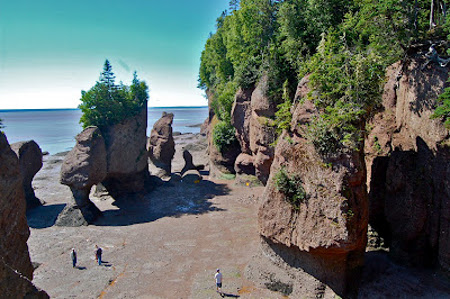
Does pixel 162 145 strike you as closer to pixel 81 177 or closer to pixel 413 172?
pixel 81 177

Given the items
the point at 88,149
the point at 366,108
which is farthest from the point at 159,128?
the point at 366,108

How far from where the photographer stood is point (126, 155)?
27703mm

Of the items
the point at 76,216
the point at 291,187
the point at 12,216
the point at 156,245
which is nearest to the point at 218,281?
the point at 291,187

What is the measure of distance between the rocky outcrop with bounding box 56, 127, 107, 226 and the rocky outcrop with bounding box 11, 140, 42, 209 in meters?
5.29

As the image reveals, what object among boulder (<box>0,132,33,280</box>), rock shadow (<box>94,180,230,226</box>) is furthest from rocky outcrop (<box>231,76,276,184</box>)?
boulder (<box>0,132,33,280</box>)

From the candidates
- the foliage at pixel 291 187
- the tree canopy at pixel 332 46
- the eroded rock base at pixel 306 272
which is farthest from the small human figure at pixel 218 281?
the tree canopy at pixel 332 46

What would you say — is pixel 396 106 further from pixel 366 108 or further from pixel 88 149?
pixel 88 149

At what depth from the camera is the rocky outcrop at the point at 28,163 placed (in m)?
26.3

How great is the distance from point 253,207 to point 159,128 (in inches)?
653

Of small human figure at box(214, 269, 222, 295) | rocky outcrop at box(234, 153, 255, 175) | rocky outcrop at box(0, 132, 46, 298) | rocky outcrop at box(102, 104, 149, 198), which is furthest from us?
rocky outcrop at box(234, 153, 255, 175)

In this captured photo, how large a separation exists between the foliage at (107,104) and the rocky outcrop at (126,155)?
631 mm

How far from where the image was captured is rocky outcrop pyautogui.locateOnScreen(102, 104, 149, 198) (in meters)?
27.0

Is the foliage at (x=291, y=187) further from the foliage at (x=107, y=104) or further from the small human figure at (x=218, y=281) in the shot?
the foliage at (x=107, y=104)

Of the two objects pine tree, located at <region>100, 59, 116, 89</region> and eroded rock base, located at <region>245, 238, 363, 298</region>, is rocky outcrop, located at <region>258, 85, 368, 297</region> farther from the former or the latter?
pine tree, located at <region>100, 59, 116, 89</region>
